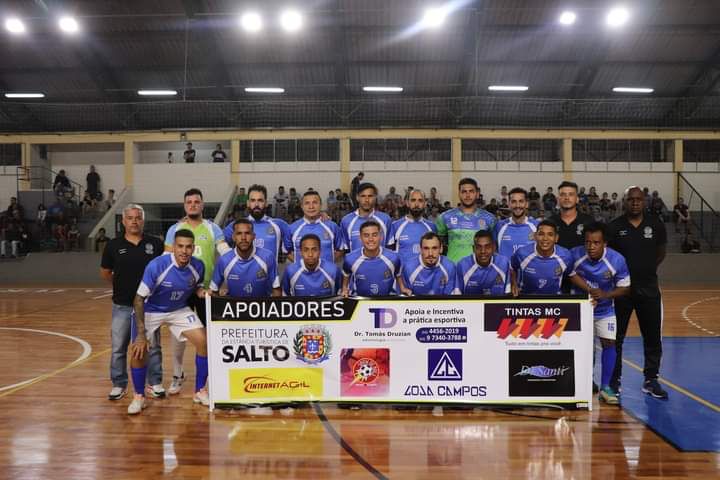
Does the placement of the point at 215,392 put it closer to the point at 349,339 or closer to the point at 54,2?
the point at 349,339

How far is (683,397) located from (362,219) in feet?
13.0

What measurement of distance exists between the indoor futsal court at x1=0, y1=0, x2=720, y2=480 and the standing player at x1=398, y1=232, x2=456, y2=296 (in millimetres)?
32

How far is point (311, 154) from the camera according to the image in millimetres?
23891

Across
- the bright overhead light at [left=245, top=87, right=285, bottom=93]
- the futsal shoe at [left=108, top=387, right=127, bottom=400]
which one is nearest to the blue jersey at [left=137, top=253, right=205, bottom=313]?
the futsal shoe at [left=108, top=387, right=127, bottom=400]

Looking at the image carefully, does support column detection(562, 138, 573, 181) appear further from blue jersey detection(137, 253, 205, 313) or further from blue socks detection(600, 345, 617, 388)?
blue jersey detection(137, 253, 205, 313)

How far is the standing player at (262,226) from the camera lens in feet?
20.6

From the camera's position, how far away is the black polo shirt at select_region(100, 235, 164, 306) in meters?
5.81

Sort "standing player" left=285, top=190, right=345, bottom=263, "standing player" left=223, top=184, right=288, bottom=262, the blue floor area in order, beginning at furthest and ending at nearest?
"standing player" left=285, top=190, right=345, bottom=263 < "standing player" left=223, top=184, right=288, bottom=262 < the blue floor area

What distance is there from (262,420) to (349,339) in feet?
3.62

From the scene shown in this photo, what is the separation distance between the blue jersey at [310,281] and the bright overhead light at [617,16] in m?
16.7

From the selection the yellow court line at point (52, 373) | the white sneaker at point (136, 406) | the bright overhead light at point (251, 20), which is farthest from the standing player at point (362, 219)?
the bright overhead light at point (251, 20)

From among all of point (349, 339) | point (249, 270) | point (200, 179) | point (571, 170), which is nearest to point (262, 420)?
point (349, 339)

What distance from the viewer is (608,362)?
5.60 metres

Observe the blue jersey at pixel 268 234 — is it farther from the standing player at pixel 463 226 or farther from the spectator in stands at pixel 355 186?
the spectator in stands at pixel 355 186
